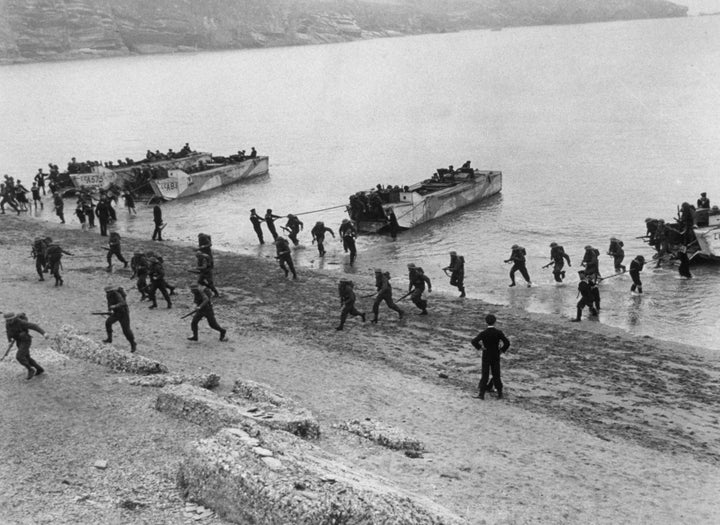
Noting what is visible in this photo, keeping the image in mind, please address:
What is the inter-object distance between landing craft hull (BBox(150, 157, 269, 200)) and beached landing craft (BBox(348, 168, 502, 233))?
1252 centimetres

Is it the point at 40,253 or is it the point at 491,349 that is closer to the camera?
the point at 491,349

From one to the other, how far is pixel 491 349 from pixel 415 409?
5.43 feet

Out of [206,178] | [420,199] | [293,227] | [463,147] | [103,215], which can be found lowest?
[293,227]

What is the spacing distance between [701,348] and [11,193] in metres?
32.0

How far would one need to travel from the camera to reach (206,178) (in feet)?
139

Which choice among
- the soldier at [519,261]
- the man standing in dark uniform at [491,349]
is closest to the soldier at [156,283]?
the man standing in dark uniform at [491,349]

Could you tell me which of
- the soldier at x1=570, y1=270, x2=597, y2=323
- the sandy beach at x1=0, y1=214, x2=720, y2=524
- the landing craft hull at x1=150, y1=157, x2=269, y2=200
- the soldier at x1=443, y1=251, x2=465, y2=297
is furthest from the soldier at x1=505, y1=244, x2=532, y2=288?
the landing craft hull at x1=150, y1=157, x2=269, y2=200

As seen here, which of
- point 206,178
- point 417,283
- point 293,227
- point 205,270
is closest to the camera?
point 417,283

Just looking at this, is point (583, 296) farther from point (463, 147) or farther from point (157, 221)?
point (463, 147)

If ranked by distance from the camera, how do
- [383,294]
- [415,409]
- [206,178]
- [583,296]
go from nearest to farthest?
[415,409], [383,294], [583,296], [206,178]

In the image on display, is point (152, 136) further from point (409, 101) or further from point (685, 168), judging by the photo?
point (685, 168)

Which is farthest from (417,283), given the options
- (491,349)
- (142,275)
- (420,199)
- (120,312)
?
→ (420,199)

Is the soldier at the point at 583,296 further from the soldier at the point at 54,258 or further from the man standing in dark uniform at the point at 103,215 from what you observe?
the man standing in dark uniform at the point at 103,215

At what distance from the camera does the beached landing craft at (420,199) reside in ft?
101
